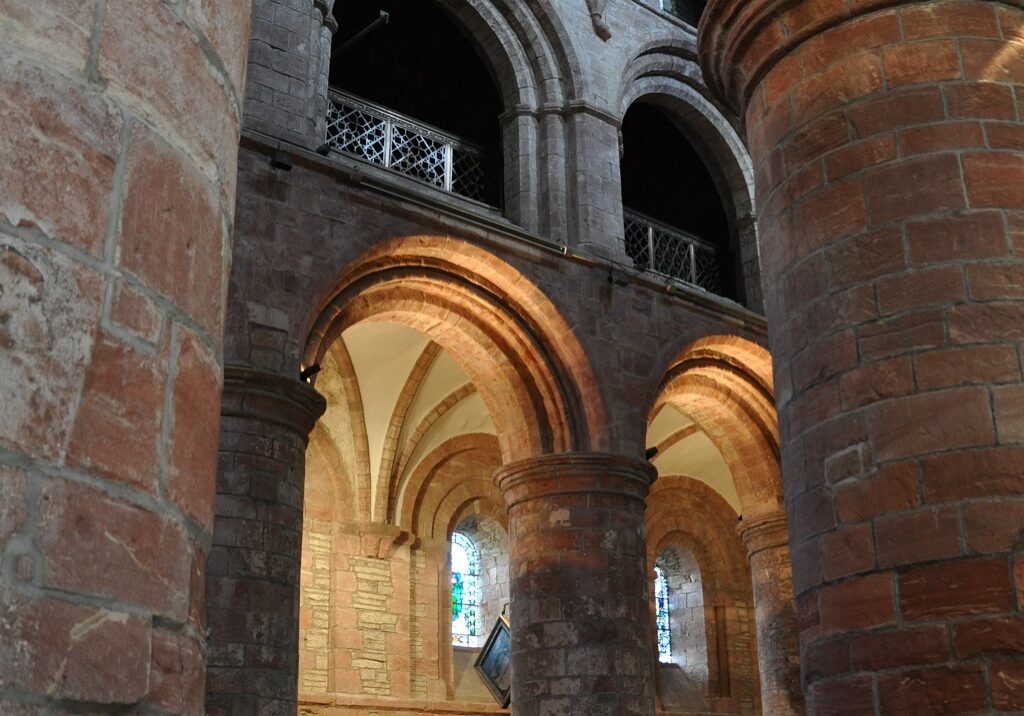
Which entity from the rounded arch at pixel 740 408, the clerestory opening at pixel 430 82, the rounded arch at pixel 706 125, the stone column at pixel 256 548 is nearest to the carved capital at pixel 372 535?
the rounded arch at pixel 740 408

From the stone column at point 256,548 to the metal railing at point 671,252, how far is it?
5.30 meters

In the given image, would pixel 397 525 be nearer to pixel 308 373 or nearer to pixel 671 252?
pixel 671 252

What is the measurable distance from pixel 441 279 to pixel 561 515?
2255 millimetres

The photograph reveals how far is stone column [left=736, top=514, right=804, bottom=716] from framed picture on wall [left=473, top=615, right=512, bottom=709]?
3.19 meters

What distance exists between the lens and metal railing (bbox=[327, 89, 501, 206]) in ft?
35.8

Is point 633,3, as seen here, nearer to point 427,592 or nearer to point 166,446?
point 427,592

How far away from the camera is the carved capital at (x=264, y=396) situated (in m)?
8.12

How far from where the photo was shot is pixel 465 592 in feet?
51.1

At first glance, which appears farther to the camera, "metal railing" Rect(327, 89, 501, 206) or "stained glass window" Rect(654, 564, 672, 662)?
"stained glass window" Rect(654, 564, 672, 662)

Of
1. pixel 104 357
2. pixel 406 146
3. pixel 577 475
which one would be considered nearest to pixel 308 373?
pixel 577 475

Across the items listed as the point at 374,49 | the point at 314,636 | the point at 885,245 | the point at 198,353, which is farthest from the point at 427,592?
the point at 198,353

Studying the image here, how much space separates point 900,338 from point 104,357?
10.4 ft

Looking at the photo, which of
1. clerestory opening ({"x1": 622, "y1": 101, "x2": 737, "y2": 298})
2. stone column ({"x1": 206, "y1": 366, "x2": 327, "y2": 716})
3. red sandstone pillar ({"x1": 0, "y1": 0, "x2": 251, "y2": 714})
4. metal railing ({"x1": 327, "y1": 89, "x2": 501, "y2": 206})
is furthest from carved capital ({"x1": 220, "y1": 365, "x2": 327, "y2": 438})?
clerestory opening ({"x1": 622, "y1": 101, "x2": 737, "y2": 298})

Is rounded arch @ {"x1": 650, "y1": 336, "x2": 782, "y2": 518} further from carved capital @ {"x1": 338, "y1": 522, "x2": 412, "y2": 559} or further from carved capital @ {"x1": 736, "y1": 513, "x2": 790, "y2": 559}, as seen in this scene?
carved capital @ {"x1": 338, "y1": 522, "x2": 412, "y2": 559}
